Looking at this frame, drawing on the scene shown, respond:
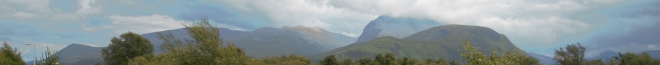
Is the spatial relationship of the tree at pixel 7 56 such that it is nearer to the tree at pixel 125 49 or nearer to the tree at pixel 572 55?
the tree at pixel 125 49

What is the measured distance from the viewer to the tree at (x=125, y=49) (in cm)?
10712

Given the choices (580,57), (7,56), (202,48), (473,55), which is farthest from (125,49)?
(580,57)

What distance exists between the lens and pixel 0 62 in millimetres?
43625

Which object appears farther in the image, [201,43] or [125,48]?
[125,48]

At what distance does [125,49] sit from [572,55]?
351ft

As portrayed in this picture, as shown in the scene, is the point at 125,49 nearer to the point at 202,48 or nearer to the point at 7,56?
the point at 7,56

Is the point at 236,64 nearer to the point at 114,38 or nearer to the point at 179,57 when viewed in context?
the point at 179,57

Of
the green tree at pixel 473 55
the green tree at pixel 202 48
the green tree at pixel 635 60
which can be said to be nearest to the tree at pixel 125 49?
the green tree at pixel 202 48

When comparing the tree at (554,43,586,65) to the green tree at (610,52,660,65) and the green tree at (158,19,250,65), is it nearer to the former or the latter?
the green tree at (610,52,660,65)

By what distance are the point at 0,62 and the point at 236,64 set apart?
77.6 feet

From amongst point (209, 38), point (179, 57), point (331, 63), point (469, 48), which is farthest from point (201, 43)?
point (331, 63)

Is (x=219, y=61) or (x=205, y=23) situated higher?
(x=205, y=23)

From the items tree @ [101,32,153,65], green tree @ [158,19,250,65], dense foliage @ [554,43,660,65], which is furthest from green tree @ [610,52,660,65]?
tree @ [101,32,153,65]

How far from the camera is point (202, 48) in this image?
35.3 metres
